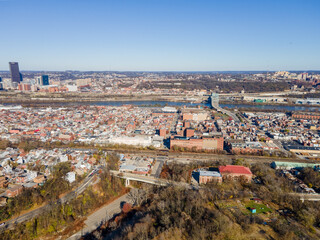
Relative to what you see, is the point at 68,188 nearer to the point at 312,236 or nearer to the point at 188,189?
the point at 188,189

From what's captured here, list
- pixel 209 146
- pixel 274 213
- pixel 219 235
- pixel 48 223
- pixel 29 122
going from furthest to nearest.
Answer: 1. pixel 29 122
2. pixel 209 146
3. pixel 274 213
4. pixel 48 223
5. pixel 219 235

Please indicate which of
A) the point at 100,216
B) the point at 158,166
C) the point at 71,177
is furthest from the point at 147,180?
the point at 71,177

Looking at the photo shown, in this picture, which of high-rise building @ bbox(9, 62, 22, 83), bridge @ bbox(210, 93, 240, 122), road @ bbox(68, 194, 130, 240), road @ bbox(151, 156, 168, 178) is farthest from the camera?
high-rise building @ bbox(9, 62, 22, 83)

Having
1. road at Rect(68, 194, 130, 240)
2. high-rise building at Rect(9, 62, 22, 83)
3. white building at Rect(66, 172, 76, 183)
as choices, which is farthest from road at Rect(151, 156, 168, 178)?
high-rise building at Rect(9, 62, 22, 83)

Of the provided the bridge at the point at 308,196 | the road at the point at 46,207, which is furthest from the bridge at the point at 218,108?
the road at the point at 46,207

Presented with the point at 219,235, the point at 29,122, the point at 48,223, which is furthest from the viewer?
the point at 29,122

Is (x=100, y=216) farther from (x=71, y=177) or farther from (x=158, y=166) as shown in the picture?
(x=158, y=166)

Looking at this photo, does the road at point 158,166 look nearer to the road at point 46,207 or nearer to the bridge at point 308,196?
the road at point 46,207

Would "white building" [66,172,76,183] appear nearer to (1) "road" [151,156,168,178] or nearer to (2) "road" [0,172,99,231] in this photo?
(2) "road" [0,172,99,231]

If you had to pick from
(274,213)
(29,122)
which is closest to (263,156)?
(274,213)
